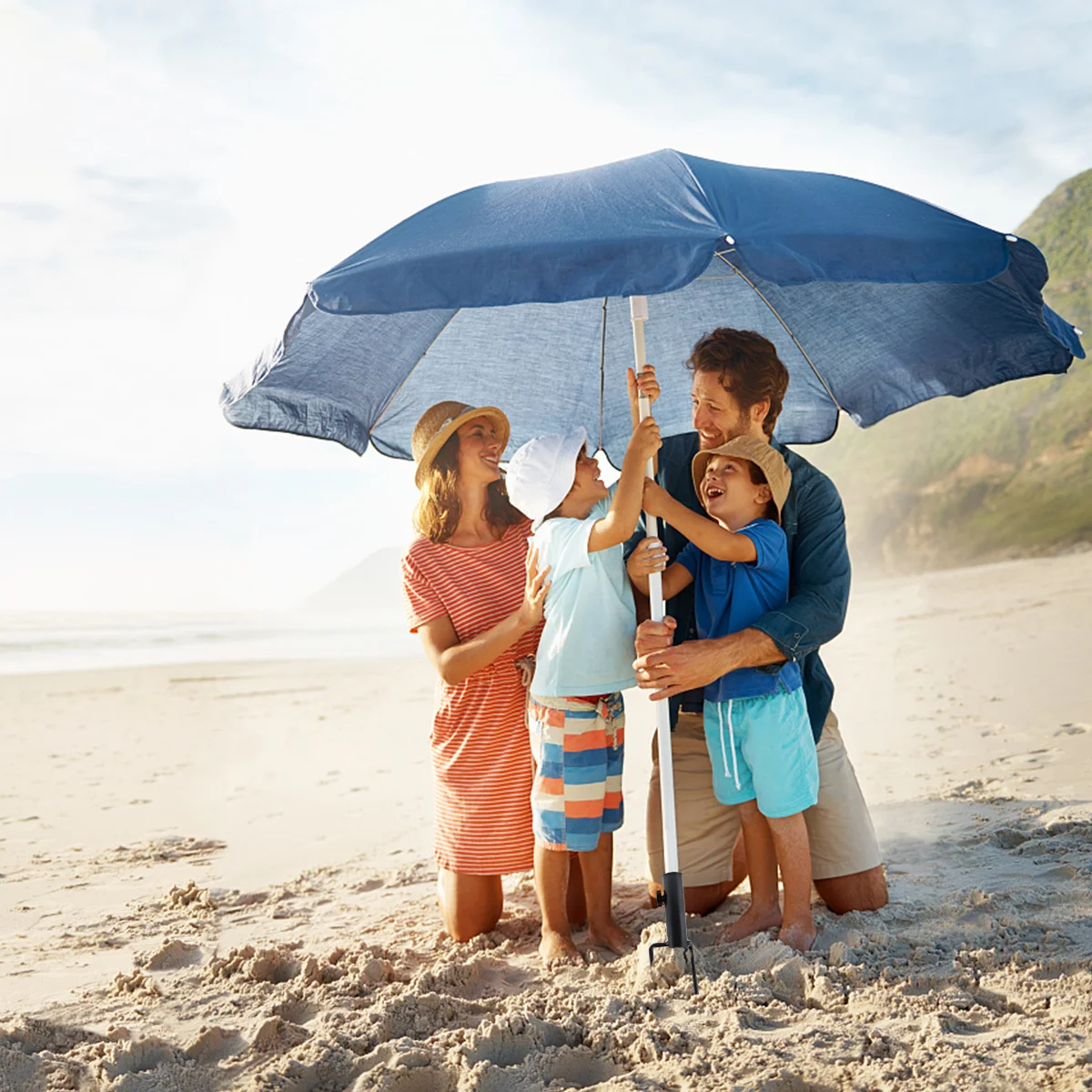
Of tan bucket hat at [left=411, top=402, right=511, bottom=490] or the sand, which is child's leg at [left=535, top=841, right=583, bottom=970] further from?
tan bucket hat at [left=411, top=402, right=511, bottom=490]

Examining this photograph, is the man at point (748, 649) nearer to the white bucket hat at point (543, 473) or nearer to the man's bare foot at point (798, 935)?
the white bucket hat at point (543, 473)

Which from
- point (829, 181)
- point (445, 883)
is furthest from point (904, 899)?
point (829, 181)

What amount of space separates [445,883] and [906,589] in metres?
17.5

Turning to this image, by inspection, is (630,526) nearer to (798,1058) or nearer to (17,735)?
(798,1058)

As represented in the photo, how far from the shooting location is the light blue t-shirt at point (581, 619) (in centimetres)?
316

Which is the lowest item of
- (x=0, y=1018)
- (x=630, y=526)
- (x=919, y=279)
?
(x=0, y=1018)

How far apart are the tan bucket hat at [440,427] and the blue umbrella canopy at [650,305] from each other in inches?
12.0

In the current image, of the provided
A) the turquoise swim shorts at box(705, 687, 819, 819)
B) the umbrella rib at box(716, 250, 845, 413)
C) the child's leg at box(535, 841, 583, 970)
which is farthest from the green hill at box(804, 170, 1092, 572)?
the child's leg at box(535, 841, 583, 970)

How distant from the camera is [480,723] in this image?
11.9 ft

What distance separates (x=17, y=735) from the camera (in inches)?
367

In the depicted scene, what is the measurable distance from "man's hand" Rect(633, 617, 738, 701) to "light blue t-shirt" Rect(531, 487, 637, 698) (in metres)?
0.13

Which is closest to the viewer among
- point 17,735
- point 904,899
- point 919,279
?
point 919,279

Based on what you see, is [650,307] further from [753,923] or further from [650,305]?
[753,923]

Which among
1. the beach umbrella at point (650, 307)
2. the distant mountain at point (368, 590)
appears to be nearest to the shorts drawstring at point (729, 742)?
the beach umbrella at point (650, 307)
